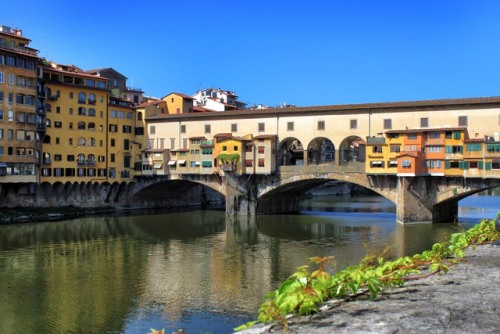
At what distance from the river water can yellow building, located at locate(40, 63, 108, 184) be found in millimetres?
7695

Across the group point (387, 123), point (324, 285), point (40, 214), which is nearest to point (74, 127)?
point (40, 214)

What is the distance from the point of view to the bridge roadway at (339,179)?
44.6m

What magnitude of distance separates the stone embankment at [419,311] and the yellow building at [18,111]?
48.7 metres

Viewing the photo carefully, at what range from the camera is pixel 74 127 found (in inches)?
2247

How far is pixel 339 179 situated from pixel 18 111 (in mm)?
32291

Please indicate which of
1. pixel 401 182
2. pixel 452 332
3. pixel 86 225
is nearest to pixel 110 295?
pixel 452 332

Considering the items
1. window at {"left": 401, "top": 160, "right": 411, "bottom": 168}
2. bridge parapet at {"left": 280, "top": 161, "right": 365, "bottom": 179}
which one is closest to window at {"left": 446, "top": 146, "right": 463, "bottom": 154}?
window at {"left": 401, "top": 160, "right": 411, "bottom": 168}

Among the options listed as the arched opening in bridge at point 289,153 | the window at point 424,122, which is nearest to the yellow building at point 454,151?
the window at point 424,122

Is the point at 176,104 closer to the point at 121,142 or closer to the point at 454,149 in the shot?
the point at 121,142

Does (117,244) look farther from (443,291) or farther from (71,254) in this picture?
(443,291)

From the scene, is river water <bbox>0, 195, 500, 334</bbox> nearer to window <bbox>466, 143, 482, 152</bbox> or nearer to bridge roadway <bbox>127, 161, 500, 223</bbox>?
bridge roadway <bbox>127, 161, 500, 223</bbox>

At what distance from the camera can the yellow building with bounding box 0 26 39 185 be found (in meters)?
48.8

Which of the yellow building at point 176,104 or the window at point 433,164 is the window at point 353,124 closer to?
the window at point 433,164

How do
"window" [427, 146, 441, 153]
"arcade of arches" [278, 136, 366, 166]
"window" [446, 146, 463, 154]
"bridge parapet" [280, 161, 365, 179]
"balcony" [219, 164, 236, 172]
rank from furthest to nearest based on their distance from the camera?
"balcony" [219, 164, 236, 172] < "arcade of arches" [278, 136, 366, 166] < "bridge parapet" [280, 161, 365, 179] < "window" [427, 146, 441, 153] < "window" [446, 146, 463, 154]
